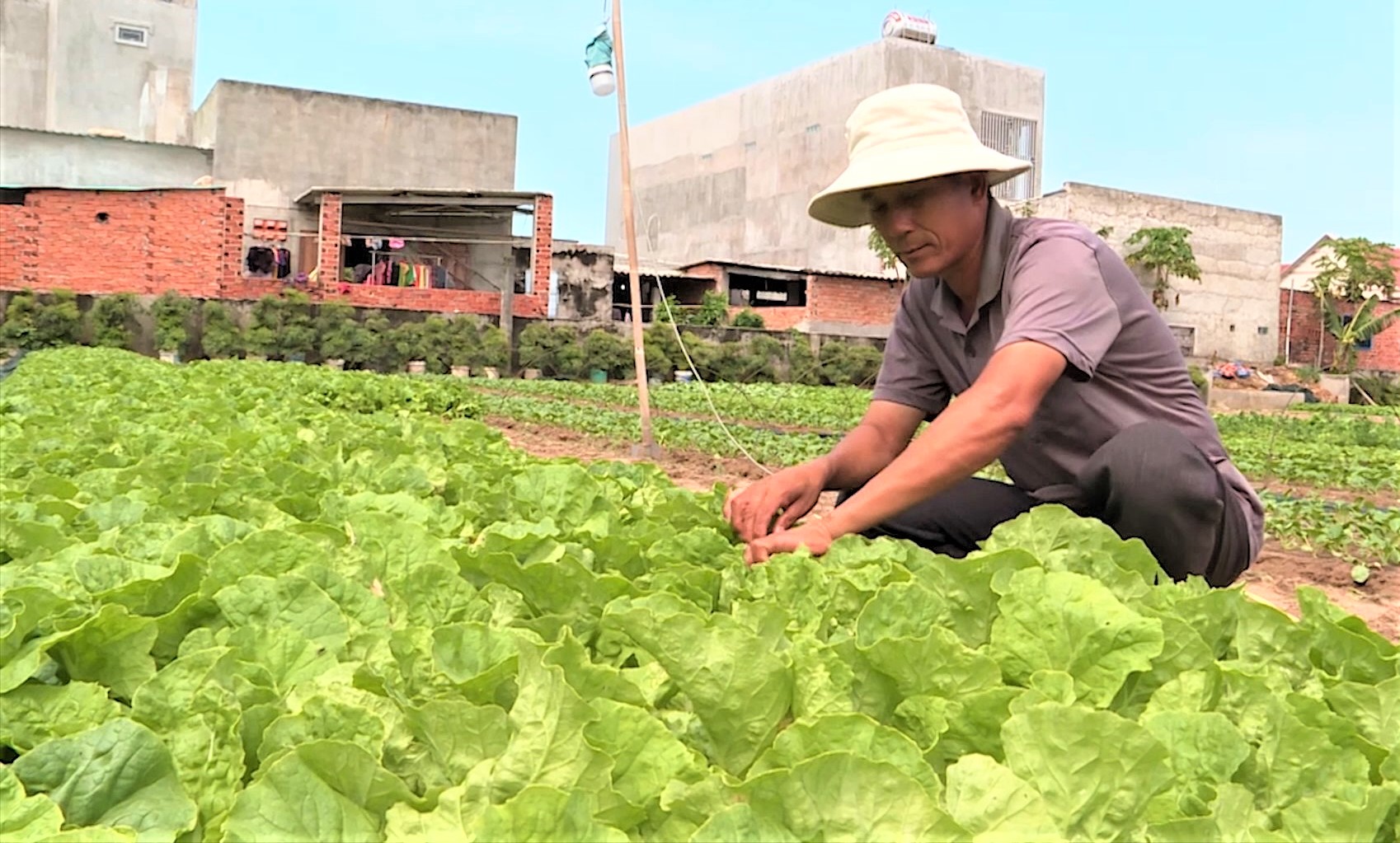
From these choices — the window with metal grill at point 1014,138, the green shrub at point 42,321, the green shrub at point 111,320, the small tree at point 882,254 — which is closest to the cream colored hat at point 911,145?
the green shrub at point 42,321

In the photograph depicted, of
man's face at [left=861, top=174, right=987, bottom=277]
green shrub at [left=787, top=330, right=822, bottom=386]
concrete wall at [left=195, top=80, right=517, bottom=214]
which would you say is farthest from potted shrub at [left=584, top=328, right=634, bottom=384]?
man's face at [left=861, top=174, right=987, bottom=277]

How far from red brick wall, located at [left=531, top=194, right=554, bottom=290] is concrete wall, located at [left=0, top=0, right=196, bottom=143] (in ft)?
42.8

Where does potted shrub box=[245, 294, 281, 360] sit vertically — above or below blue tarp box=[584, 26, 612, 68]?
below

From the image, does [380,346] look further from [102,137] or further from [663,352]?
[102,137]

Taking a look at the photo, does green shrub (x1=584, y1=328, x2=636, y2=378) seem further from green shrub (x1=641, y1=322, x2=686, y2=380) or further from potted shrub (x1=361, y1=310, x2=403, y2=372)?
potted shrub (x1=361, y1=310, x2=403, y2=372)

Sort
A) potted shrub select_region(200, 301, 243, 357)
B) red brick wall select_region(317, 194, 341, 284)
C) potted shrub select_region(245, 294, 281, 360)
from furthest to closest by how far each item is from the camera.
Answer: red brick wall select_region(317, 194, 341, 284) < potted shrub select_region(245, 294, 281, 360) < potted shrub select_region(200, 301, 243, 357)

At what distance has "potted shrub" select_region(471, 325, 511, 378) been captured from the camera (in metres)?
24.4

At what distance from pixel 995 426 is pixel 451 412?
1180 cm

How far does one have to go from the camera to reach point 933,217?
8.81 ft

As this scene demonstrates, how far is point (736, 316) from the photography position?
97.6ft

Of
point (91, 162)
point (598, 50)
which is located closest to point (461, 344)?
point (91, 162)

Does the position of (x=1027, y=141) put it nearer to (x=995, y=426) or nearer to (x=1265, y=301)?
(x=1265, y=301)

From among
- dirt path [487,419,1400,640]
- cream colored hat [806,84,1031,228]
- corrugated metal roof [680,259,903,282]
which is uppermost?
corrugated metal roof [680,259,903,282]

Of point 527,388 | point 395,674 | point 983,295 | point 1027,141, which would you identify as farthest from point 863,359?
point 395,674
